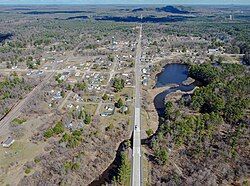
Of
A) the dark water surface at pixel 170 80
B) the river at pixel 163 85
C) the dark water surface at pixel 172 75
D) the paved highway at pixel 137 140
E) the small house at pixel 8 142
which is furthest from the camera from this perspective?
the dark water surface at pixel 172 75

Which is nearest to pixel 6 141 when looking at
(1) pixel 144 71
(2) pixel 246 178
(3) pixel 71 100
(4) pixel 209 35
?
(3) pixel 71 100

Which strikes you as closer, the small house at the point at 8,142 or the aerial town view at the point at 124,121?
the aerial town view at the point at 124,121

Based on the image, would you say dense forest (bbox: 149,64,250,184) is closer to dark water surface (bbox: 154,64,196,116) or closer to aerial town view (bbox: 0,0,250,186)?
aerial town view (bbox: 0,0,250,186)

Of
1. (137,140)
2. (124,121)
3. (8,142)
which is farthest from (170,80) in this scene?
(8,142)

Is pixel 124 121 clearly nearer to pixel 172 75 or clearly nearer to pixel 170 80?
pixel 170 80

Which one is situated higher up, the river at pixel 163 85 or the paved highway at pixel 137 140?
the paved highway at pixel 137 140

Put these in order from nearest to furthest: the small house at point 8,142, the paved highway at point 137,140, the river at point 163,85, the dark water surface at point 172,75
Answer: the paved highway at point 137,140 < the river at point 163,85 < the small house at point 8,142 < the dark water surface at point 172,75

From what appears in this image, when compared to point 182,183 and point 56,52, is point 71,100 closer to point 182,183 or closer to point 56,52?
point 182,183

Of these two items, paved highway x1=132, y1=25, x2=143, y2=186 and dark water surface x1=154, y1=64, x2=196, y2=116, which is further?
dark water surface x1=154, y1=64, x2=196, y2=116

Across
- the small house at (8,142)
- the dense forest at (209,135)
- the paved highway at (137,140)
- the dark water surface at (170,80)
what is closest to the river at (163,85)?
the dark water surface at (170,80)

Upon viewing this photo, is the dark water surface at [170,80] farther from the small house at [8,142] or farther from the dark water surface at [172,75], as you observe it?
the small house at [8,142]

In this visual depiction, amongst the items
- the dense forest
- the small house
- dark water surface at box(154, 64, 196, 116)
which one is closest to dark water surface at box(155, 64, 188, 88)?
dark water surface at box(154, 64, 196, 116)
